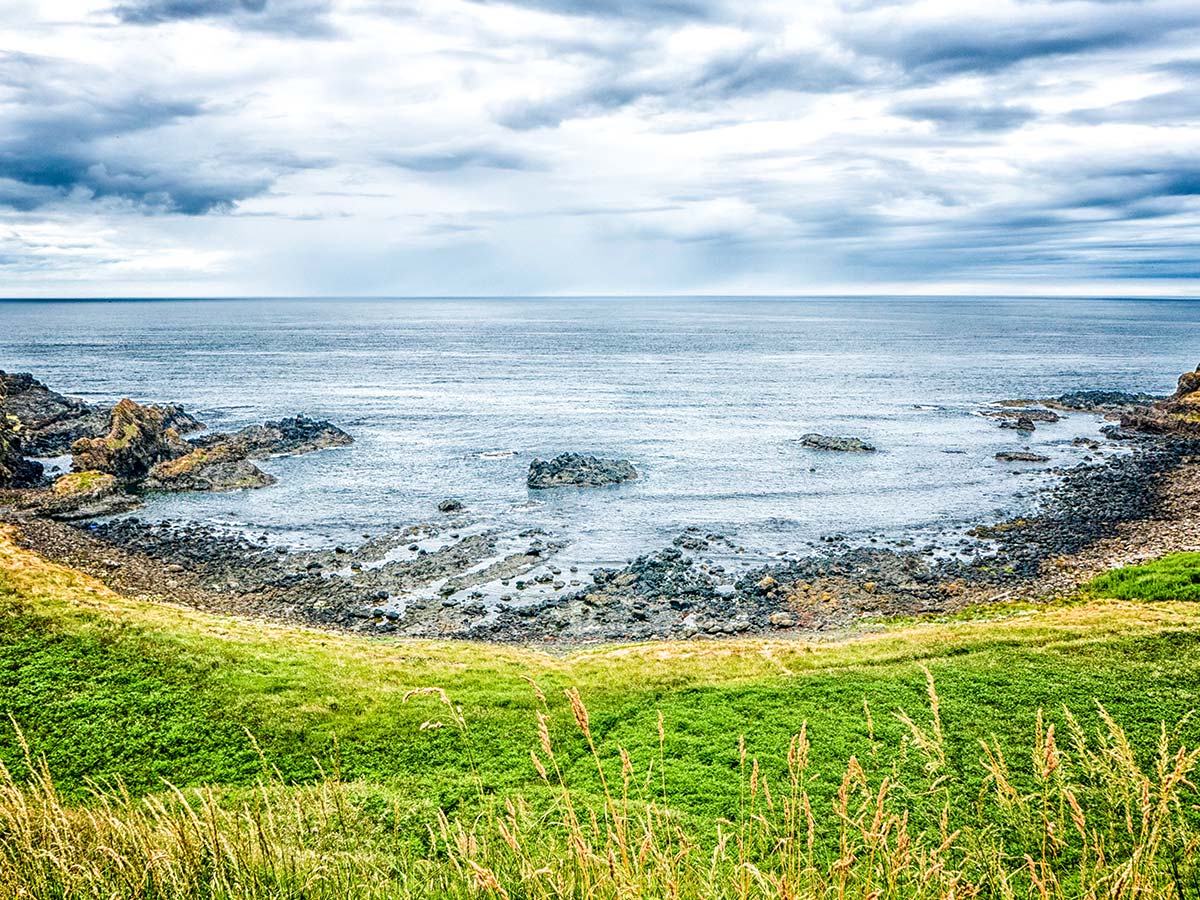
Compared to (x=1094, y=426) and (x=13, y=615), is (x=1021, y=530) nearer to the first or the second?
(x=1094, y=426)

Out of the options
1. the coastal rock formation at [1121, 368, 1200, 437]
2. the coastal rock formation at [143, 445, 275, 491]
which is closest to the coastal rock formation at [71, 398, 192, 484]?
the coastal rock formation at [143, 445, 275, 491]

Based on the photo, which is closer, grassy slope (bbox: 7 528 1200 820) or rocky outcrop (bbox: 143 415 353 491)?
grassy slope (bbox: 7 528 1200 820)

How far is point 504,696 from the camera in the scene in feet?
58.5

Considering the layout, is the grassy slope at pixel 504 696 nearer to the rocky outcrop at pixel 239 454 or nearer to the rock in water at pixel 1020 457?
the rocky outcrop at pixel 239 454

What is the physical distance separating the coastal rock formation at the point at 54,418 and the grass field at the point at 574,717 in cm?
5388

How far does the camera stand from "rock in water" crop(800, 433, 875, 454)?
6719 cm

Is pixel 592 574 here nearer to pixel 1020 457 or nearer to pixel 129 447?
pixel 129 447

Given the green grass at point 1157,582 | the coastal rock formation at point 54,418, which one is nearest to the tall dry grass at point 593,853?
the green grass at point 1157,582

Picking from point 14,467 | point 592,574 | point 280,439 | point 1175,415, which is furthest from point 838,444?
point 14,467

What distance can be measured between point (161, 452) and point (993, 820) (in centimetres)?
6114

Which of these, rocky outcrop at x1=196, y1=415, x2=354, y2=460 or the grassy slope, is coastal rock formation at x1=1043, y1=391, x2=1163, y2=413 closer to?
the grassy slope

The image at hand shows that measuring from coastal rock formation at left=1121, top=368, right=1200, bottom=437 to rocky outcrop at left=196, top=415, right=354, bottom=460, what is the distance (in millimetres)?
70718

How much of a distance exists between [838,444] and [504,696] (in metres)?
55.3

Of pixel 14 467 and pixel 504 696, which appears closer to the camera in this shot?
pixel 504 696
